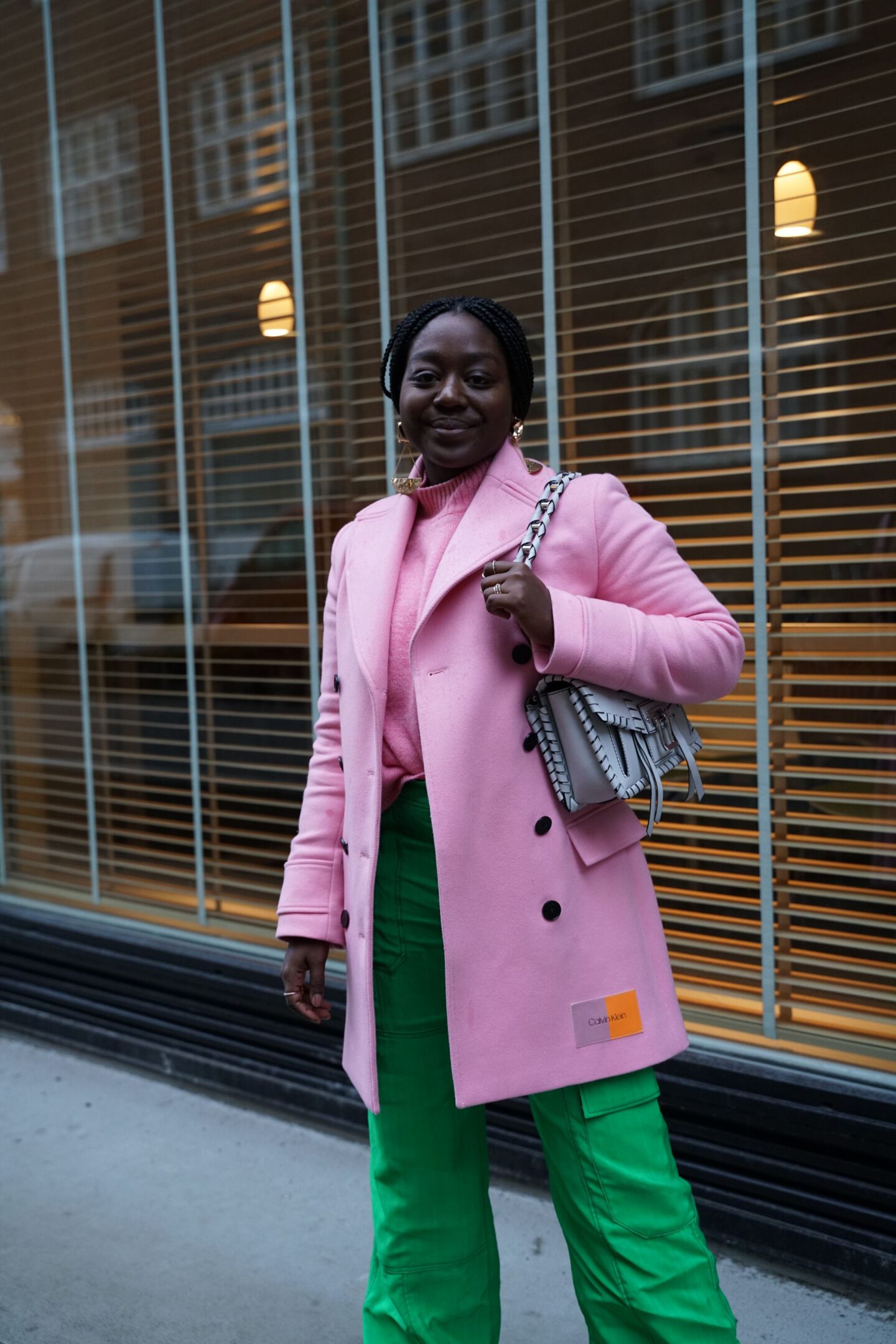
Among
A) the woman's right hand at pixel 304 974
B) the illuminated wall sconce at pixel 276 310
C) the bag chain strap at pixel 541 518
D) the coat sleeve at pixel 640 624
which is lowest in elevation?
the woman's right hand at pixel 304 974

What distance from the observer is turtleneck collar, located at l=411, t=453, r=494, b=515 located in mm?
2350

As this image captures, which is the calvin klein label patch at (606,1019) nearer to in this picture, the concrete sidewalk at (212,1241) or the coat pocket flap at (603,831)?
the coat pocket flap at (603,831)

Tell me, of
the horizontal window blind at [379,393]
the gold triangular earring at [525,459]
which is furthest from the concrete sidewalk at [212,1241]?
the gold triangular earring at [525,459]

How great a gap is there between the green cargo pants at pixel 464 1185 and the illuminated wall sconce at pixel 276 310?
2.67 meters

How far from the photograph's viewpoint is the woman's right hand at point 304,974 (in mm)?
2479

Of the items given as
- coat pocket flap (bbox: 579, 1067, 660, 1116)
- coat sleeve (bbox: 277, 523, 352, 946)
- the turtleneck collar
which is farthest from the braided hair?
coat pocket flap (bbox: 579, 1067, 660, 1116)

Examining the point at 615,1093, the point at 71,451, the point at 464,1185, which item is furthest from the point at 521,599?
the point at 71,451

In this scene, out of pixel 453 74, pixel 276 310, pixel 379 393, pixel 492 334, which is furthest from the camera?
pixel 276 310

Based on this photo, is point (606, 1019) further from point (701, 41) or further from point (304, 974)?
point (701, 41)

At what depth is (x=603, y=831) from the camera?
2.23 metres

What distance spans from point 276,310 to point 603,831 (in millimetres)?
2913

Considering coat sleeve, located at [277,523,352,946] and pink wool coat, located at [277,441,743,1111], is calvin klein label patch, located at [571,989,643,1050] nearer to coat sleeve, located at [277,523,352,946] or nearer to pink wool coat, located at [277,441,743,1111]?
pink wool coat, located at [277,441,743,1111]

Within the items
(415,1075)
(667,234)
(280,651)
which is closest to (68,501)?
(280,651)

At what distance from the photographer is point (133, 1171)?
3996 mm
